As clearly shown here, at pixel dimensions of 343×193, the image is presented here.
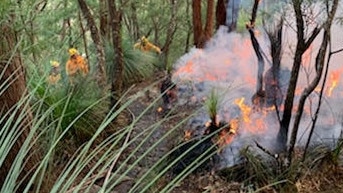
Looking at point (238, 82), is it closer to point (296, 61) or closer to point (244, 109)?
point (244, 109)

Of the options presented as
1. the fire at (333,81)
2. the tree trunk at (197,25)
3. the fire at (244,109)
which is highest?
the tree trunk at (197,25)

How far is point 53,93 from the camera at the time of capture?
12.9 ft

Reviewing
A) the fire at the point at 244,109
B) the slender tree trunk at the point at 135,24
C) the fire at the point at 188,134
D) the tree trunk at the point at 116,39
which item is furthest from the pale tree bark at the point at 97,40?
the slender tree trunk at the point at 135,24

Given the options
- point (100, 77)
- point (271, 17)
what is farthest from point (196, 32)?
point (271, 17)

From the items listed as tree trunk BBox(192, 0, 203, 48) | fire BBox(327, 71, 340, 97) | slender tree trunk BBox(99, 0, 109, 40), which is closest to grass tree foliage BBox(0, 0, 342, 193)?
slender tree trunk BBox(99, 0, 109, 40)

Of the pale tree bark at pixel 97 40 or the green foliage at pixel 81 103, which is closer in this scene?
the green foliage at pixel 81 103

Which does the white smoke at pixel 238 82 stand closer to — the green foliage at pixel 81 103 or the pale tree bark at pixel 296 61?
the pale tree bark at pixel 296 61

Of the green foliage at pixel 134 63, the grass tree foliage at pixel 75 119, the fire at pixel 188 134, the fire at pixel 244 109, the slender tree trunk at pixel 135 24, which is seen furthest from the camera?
the slender tree trunk at pixel 135 24

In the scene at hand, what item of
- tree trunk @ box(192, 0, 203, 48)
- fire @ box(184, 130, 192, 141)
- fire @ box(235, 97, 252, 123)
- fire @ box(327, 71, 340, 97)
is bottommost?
fire @ box(184, 130, 192, 141)

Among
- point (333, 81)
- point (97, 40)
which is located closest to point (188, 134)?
point (97, 40)

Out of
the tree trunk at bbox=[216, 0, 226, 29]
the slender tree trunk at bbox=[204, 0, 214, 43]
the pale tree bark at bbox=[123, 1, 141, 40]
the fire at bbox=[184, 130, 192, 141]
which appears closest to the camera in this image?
the fire at bbox=[184, 130, 192, 141]

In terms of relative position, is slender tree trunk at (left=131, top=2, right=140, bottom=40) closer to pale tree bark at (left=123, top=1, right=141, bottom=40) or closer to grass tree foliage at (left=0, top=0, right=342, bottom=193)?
pale tree bark at (left=123, top=1, right=141, bottom=40)

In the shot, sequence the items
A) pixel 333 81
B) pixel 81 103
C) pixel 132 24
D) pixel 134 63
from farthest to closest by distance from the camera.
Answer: pixel 132 24 → pixel 134 63 → pixel 333 81 → pixel 81 103

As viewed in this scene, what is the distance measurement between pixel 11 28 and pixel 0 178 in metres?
0.68
